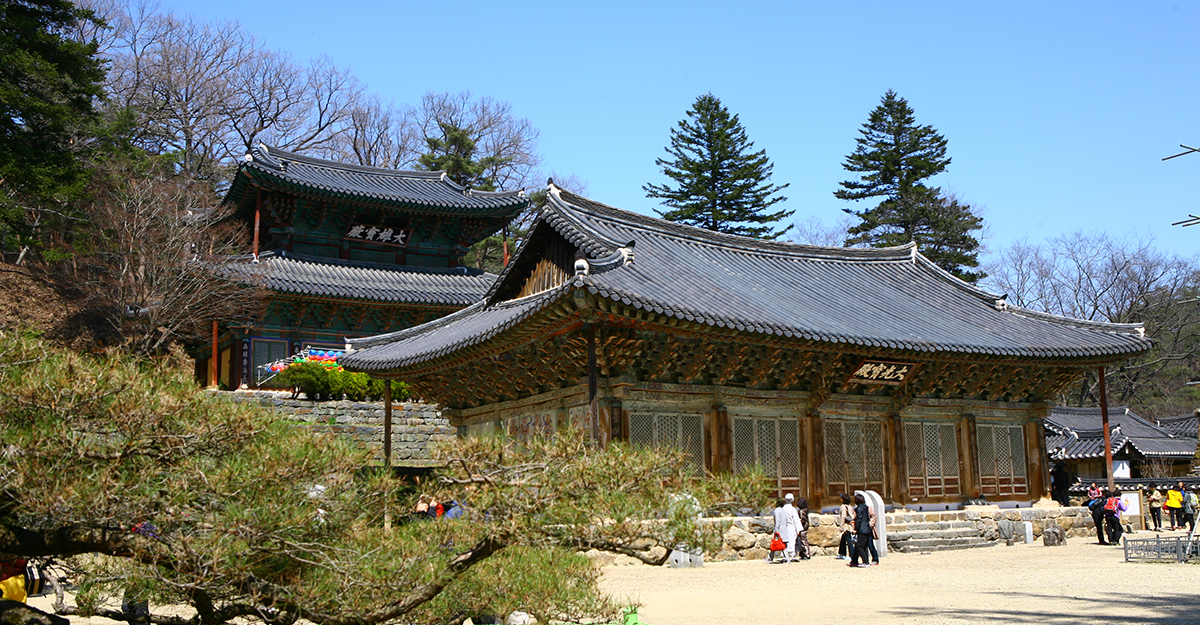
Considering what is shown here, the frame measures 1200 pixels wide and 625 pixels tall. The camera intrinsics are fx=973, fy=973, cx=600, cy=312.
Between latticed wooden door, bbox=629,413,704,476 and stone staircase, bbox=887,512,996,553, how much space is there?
175 inches

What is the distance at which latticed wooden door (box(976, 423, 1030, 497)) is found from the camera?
20969 millimetres

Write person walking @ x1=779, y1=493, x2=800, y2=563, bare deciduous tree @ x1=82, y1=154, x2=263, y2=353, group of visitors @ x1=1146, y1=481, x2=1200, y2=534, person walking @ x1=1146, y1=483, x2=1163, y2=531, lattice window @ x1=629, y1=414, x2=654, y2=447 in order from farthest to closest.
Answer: bare deciduous tree @ x1=82, y1=154, x2=263, y2=353, group of visitors @ x1=1146, y1=481, x2=1200, y2=534, person walking @ x1=1146, y1=483, x2=1163, y2=531, lattice window @ x1=629, y1=414, x2=654, y2=447, person walking @ x1=779, y1=493, x2=800, y2=563

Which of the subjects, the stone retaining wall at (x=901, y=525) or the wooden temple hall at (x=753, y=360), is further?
the stone retaining wall at (x=901, y=525)

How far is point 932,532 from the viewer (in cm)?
1898

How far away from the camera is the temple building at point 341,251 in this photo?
29.8m

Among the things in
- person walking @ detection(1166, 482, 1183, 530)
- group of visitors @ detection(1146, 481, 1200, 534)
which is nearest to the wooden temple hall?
group of visitors @ detection(1146, 481, 1200, 534)

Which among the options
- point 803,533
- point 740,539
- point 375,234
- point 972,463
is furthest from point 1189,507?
point 375,234

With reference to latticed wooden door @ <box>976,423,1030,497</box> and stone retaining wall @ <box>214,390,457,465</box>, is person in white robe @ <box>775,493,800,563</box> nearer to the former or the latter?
latticed wooden door @ <box>976,423,1030,497</box>

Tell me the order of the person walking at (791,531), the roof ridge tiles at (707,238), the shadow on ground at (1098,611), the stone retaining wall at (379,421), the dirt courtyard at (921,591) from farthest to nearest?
the stone retaining wall at (379,421) < the roof ridge tiles at (707,238) < the person walking at (791,531) < the dirt courtyard at (921,591) < the shadow on ground at (1098,611)

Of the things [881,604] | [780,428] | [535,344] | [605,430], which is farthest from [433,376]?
[881,604]

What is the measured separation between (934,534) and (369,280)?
1974 cm

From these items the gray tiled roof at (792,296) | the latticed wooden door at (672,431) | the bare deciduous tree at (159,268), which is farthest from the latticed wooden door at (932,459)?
the bare deciduous tree at (159,268)

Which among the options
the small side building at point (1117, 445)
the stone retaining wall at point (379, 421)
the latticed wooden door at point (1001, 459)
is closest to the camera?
the latticed wooden door at point (1001, 459)

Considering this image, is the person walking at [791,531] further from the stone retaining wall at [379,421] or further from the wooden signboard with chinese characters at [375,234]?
the wooden signboard with chinese characters at [375,234]
